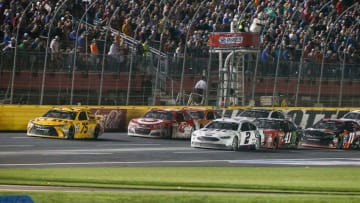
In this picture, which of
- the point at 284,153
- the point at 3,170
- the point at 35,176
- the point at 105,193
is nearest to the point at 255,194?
the point at 105,193

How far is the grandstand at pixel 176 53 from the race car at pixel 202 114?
117 cm

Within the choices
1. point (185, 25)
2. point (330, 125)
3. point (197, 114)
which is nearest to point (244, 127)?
point (330, 125)

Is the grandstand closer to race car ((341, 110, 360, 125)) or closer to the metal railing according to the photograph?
the metal railing

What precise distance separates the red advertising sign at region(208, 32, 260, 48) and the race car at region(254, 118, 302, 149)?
611 cm

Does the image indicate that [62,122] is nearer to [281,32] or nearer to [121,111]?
[121,111]

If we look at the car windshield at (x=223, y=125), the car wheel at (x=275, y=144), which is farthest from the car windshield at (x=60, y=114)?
the car wheel at (x=275, y=144)

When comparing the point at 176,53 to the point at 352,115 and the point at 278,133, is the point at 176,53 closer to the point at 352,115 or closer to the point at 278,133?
the point at 278,133

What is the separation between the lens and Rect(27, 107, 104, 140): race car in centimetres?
4114

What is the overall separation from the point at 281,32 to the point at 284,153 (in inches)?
523

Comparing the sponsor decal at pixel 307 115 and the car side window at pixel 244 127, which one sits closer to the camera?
the car side window at pixel 244 127

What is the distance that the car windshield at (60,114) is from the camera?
41375mm

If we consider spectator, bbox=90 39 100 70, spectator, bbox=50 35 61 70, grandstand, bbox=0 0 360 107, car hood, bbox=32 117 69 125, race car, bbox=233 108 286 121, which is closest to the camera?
car hood, bbox=32 117 69 125

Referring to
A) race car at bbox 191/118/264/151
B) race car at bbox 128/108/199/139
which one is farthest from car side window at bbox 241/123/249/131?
race car at bbox 128/108/199/139

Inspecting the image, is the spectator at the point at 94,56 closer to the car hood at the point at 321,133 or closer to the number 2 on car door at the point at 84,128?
the number 2 on car door at the point at 84,128
